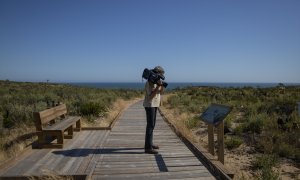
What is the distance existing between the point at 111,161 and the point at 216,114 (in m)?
2.42

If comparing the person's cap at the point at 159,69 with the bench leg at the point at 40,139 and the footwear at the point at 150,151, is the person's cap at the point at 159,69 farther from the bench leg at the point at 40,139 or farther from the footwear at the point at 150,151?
→ the bench leg at the point at 40,139

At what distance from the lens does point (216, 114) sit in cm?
661

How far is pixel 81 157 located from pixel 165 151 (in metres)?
1.97

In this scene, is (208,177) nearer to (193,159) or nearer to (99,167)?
(193,159)

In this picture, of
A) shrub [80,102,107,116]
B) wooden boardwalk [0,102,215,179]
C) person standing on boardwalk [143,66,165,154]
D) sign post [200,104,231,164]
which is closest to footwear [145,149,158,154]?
person standing on boardwalk [143,66,165,154]

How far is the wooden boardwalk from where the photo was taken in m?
5.46

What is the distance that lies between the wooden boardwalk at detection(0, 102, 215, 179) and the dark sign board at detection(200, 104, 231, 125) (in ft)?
2.94

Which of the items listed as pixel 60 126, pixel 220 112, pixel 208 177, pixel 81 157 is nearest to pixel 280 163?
pixel 220 112

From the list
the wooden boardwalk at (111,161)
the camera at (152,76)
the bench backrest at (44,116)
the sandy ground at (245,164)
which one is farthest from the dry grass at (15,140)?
the sandy ground at (245,164)

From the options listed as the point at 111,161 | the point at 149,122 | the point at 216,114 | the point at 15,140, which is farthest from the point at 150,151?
the point at 15,140

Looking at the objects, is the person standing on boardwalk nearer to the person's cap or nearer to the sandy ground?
the person's cap

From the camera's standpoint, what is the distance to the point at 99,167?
19.3 ft

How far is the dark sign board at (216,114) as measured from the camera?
243 inches

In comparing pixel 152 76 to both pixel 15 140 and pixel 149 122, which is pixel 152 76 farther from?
pixel 15 140
